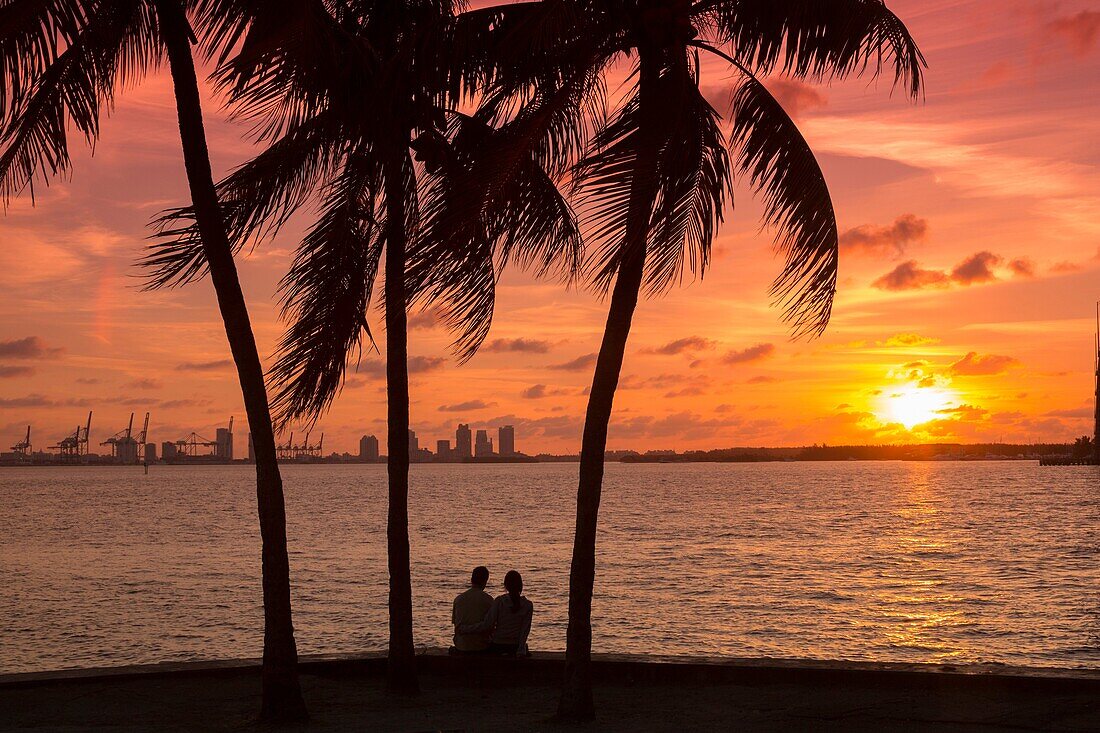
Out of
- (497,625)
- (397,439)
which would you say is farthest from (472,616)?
(397,439)

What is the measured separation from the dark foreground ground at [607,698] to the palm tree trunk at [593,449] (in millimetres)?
372

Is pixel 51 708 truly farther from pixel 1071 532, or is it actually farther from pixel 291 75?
pixel 1071 532

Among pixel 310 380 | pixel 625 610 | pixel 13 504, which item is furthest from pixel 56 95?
pixel 13 504

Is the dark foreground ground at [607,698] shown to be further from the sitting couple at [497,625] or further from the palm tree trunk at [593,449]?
the sitting couple at [497,625]

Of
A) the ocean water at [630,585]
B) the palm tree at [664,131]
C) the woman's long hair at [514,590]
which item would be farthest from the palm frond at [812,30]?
the ocean water at [630,585]

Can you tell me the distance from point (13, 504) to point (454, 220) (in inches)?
4829

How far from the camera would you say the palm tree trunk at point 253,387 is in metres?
10.1

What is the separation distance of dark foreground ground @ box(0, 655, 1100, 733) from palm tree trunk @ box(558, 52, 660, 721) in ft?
1.22

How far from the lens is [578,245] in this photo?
39.8 feet

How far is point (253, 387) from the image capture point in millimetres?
10203

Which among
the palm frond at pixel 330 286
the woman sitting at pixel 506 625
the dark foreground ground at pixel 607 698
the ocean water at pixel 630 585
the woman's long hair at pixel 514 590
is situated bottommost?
the ocean water at pixel 630 585

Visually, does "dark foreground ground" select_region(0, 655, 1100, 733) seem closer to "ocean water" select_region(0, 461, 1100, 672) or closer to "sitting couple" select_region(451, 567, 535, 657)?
"sitting couple" select_region(451, 567, 535, 657)

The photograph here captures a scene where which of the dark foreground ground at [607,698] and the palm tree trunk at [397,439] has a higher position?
the palm tree trunk at [397,439]

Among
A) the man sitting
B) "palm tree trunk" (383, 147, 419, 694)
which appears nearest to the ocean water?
the man sitting
